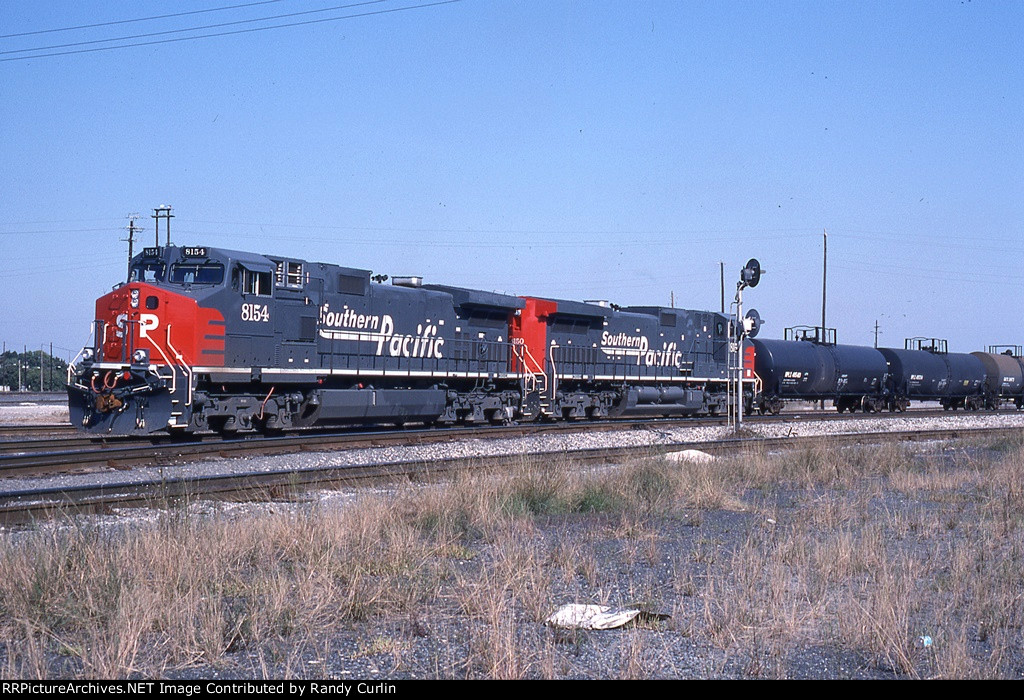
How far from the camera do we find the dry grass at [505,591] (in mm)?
4941

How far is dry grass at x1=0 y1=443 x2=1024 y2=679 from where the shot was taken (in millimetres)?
4941

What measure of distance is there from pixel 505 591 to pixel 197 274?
41.7ft

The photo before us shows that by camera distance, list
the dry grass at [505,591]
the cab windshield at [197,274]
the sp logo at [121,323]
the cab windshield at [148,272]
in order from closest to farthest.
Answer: the dry grass at [505,591]
the sp logo at [121,323]
the cab windshield at [197,274]
the cab windshield at [148,272]

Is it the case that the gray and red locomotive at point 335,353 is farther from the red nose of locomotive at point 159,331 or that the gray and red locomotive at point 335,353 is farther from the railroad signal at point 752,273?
the railroad signal at point 752,273

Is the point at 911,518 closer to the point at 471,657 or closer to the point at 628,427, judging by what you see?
the point at 471,657

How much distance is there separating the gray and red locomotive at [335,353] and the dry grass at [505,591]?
8.29 metres

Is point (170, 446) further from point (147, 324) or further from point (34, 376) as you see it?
point (34, 376)

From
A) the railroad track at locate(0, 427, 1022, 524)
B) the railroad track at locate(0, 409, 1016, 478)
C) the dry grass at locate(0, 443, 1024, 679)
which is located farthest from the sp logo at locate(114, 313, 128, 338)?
the dry grass at locate(0, 443, 1024, 679)

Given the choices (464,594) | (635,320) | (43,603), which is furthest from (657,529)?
(635,320)

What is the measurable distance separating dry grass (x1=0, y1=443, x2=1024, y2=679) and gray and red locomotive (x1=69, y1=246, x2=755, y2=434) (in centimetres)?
829

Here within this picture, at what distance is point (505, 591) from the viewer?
20.1ft

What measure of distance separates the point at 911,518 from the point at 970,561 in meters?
2.48

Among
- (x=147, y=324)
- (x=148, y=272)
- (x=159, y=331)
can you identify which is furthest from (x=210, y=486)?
(x=148, y=272)

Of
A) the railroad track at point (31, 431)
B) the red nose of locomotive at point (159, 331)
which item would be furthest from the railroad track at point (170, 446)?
the red nose of locomotive at point (159, 331)
